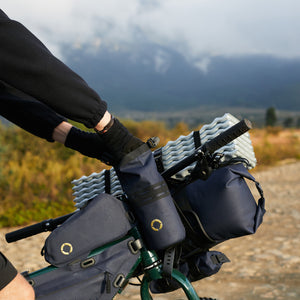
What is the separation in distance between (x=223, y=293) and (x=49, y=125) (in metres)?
2.48

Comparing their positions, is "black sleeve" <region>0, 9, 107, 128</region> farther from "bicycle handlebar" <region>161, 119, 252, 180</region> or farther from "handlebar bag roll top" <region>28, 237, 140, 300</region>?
"handlebar bag roll top" <region>28, 237, 140, 300</region>

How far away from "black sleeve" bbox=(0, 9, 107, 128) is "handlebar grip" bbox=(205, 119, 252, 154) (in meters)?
0.52

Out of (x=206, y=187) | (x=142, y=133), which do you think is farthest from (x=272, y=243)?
(x=142, y=133)

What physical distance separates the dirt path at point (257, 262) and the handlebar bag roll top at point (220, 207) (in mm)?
1916

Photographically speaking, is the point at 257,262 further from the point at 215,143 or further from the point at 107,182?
the point at 215,143

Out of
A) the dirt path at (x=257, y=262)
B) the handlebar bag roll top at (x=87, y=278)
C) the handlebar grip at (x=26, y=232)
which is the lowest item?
the dirt path at (x=257, y=262)

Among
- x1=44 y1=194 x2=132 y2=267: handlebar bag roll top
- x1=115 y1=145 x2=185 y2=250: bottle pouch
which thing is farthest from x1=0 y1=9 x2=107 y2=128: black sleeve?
x1=44 y1=194 x2=132 y2=267: handlebar bag roll top

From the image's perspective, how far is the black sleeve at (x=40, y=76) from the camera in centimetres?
137

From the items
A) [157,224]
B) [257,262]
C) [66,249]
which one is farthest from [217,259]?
[257,262]

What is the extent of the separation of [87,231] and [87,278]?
0.71ft

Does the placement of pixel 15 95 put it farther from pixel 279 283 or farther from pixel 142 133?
pixel 142 133

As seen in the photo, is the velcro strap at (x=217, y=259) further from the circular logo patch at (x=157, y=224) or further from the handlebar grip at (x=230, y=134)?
the handlebar grip at (x=230, y=134)

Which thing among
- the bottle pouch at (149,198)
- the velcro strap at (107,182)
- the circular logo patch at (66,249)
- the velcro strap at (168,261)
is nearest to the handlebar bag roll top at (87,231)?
the circular logo patch at (66,249)

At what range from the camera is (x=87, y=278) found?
67.4 inches
